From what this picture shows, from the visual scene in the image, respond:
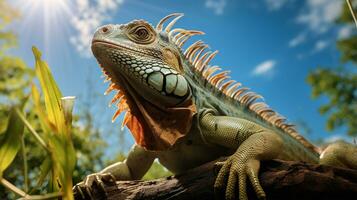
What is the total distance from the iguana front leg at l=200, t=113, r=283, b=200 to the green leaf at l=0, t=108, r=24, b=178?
4.98 feet

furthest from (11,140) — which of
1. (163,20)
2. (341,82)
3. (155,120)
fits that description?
(341,82)

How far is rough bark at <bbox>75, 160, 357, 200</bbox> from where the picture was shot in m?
2.54

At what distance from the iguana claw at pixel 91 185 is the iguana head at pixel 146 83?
1.45 feet

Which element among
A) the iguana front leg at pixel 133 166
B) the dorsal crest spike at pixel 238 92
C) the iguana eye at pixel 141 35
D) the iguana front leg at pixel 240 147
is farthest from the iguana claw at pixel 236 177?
the dorsal crest spike at pixel 238 92

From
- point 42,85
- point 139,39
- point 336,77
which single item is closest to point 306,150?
point 139,39

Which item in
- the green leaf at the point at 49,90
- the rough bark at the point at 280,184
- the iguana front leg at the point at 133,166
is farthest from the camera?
the iguana front leg at the point at 133,166

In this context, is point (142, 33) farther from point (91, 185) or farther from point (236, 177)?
point (236, 177)

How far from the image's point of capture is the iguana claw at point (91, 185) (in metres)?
3.08

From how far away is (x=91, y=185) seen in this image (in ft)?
10.3

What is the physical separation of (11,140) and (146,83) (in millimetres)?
1740

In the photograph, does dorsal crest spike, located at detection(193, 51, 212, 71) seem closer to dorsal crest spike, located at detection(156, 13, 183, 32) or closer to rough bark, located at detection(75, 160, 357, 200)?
dorsal crest spike, located at detection(156, 13, 183, 32)

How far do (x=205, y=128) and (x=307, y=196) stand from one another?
1.03 metres

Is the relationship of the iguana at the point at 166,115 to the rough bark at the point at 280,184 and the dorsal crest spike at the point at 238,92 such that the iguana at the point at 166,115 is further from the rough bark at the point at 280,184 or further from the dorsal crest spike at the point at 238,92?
the dorsal crest spike at the point at 238,92

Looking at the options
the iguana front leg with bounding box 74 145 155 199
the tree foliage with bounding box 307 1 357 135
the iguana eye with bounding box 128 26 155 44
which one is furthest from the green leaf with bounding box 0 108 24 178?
the tree foliage with bounding box 307 1 357 135
